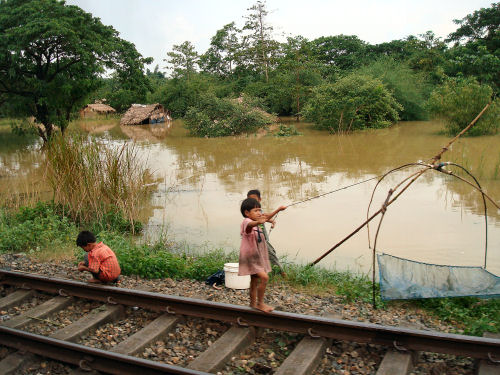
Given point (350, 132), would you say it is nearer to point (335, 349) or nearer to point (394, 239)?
point (394, 239)

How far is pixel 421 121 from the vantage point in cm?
2980

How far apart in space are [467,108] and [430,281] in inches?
681

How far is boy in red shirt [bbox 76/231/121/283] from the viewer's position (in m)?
5.29

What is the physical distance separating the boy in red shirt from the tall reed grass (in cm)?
310

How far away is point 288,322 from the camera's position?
13.2 ft

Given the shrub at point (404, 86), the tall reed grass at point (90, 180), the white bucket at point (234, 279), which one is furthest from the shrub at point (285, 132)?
the white bucket at point (234, 279)

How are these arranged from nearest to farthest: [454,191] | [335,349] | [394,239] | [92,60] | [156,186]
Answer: [335,349], [394,239], [454,191], [156,186], [92,60]

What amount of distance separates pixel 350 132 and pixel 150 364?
73.9 feet

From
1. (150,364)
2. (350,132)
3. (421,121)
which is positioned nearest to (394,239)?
(150,364)

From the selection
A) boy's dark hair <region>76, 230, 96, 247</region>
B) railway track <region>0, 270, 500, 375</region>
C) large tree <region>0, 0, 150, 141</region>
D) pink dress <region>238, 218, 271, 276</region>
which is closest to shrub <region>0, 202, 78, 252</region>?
boy's dark hair <region>76, 230, 96, 247</region>

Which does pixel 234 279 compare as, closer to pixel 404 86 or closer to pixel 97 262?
pixel 97 262

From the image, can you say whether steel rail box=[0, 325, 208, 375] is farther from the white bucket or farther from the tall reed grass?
the tall reed grass

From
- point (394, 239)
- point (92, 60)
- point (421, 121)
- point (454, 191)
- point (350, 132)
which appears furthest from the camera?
point (421, 121)

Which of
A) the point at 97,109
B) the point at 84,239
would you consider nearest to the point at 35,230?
the point at 84,239
